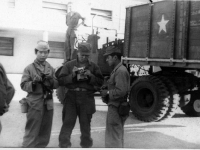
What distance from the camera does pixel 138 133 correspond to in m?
5.29

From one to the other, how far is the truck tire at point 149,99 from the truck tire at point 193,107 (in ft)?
4.16

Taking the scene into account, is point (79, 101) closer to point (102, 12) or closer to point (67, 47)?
point (67, 47)

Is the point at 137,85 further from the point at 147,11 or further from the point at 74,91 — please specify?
the point at 74,91

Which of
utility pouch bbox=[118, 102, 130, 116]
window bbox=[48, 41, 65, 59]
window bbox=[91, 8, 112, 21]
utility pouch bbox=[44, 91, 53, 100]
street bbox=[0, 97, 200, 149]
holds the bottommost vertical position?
street bbox=[0, 97, 200, 149]

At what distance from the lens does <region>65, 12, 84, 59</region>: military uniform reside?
595cm

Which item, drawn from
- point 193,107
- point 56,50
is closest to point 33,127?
point 56,50

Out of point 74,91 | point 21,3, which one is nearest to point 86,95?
point 74,91

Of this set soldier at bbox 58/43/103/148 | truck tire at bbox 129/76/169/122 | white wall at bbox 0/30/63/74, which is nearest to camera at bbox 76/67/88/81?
soldier at bbox 58/43/103/148

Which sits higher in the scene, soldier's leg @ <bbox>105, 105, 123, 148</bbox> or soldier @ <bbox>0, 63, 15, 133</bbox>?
soldier @ <bbox>0, 63, 15, 133</bbox>

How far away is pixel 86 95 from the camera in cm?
386

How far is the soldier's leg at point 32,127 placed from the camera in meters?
3.47

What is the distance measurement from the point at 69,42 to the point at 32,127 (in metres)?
3.15

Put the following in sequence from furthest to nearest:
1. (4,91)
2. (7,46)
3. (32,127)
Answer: (7,46) < (32,127) < (4,91)

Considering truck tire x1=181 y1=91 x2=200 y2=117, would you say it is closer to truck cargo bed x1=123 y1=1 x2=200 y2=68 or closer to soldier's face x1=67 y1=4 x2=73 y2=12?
truck cargo bed x1=123 y1=1 x2=200 y2=68
